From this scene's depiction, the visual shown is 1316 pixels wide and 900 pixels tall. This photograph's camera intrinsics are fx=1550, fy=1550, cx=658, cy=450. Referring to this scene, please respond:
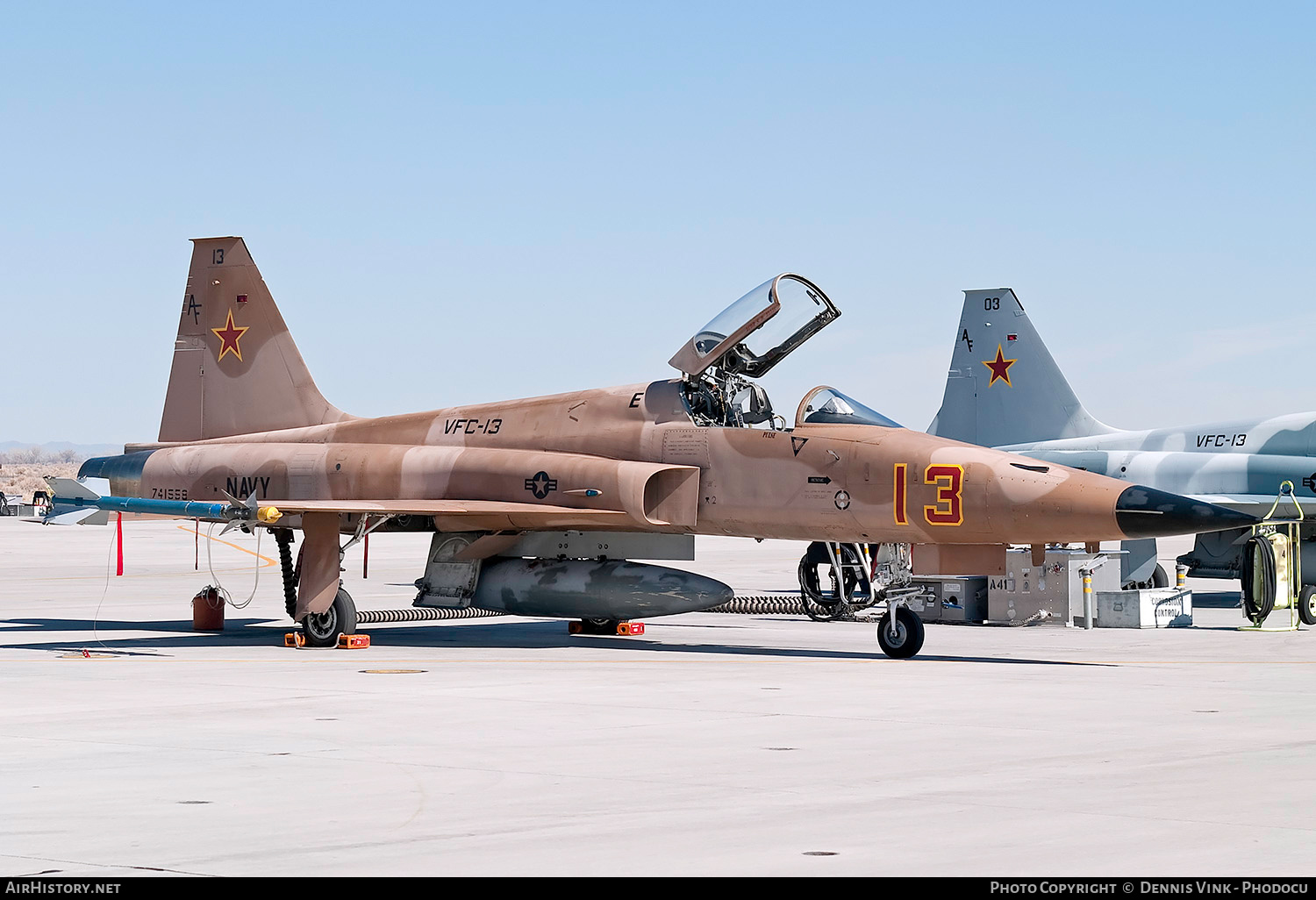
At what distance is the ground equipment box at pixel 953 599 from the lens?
67.4ft

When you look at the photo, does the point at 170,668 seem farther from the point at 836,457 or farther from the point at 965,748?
the point at 965,748

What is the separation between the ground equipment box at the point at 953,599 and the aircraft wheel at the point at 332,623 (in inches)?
305

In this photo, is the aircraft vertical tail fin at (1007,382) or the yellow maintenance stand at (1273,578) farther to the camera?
the aircraft vertical tail fin at (1007,382)

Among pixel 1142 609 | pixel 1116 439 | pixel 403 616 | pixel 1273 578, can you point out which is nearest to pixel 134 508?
pixel 403 616

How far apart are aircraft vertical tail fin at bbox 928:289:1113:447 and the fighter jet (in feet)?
0.06

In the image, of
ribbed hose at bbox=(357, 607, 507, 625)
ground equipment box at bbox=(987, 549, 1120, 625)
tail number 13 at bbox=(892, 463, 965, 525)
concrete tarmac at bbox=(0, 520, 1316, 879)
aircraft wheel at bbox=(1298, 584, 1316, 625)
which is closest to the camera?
concrete tarmac at bbox=(0, 520, 1316, 879)

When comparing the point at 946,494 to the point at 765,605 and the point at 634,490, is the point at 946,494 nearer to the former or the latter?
the point at 634,490

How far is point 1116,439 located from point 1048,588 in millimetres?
9466

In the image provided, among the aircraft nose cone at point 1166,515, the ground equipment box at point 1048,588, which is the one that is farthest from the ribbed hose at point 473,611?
the aircraft nose cone at point 1166,515

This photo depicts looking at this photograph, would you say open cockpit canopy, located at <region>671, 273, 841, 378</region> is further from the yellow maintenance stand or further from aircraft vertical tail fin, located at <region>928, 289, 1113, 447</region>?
aircraft vertical tail fin, located at <region>928, 289, 1113, 447</region>

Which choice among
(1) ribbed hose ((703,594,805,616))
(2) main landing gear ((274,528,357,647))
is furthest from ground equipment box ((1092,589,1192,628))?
(2) main landing gear ((274,528,357,647))

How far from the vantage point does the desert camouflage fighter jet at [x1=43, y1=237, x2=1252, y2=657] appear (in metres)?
14.4

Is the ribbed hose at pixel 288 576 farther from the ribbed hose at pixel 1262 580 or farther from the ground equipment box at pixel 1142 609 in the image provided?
the ribbed hose at pixel 1262 580

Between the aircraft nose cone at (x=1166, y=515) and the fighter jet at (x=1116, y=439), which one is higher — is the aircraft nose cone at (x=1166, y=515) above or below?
below
